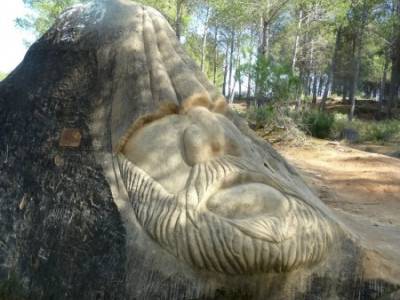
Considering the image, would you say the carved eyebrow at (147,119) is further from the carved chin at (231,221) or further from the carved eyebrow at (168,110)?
the carved chin at (231,221)

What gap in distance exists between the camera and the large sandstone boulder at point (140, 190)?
210cm

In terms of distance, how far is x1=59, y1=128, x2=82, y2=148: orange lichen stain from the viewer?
2539 millimetres

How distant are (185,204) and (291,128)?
427 inches

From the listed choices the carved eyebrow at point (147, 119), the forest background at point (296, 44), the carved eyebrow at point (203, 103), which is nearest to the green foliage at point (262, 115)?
the forest background at point (296, 44)

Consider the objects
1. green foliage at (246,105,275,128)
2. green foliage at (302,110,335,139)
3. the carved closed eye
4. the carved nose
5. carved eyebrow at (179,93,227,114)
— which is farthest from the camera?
green foliage at (302,110,335,139)

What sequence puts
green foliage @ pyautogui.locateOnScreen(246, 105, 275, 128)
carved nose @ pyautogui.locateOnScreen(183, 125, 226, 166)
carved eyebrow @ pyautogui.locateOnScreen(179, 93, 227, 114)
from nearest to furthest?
carved nose @ pyautogui.locateOnScreen(183, 125, 226, 166), carved eyebrow @ pyautogui.locateOnScreen(179, 93, 227, 114), green foliage @ pyautogui.locateOnScreen(246, 105, 275, 128)

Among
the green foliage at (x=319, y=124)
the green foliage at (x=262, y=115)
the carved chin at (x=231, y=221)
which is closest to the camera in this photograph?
the carved chin at (x=231, y=221)

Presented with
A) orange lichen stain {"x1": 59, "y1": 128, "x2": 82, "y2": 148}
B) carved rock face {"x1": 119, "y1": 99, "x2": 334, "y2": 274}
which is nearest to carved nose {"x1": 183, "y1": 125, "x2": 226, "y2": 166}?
carved rock face {"x1": 119, "y1": 99, "x2": 334, "y2": 274}

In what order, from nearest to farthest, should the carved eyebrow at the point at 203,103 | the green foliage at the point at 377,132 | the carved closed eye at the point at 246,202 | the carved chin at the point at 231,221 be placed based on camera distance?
the carved chin at the point at 231,221 < the carved closed eye at the point at 246,202 < the carved eyebrow at the point at 203,103 < the green foliage at the point at 377,132

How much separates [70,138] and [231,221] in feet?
3.33

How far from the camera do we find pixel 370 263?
228 cm

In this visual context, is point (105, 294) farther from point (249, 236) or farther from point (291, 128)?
point (291, 128)

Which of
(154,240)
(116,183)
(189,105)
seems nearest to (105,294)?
(154,240)

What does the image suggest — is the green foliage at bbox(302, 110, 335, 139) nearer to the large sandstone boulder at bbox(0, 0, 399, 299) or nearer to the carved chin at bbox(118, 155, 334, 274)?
the large sandstone boulder at bbox(0, 0, 399, 299)
